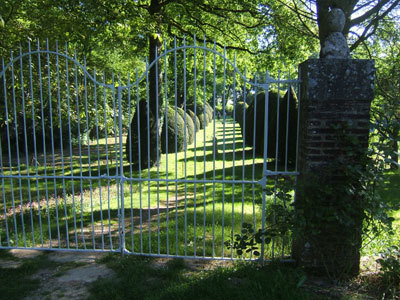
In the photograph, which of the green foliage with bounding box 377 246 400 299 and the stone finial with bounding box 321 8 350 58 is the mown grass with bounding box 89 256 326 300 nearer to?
the green foliage with bounding box 377 246 400 299

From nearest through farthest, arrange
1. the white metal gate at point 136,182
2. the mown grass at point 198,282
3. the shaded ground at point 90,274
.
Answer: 1. the mown grass at point 198,282
2. the shaded ground at point 90,274
3. the white metal gate at point 136,182

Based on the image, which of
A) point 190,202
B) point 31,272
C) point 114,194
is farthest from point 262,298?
point 114,194

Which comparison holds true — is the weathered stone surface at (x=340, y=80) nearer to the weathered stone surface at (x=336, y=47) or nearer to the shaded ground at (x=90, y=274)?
the weathered stone surface at (x=336, y=47)

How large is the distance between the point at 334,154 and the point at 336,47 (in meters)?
1.14

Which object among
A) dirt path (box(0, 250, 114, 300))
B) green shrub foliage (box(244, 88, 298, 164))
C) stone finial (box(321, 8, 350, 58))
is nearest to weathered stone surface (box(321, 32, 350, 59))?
stone finial (box(321, 8, 350, 58))

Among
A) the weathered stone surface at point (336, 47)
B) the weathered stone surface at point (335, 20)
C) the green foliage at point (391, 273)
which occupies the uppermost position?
the weathered stone surface at point (335, 20)

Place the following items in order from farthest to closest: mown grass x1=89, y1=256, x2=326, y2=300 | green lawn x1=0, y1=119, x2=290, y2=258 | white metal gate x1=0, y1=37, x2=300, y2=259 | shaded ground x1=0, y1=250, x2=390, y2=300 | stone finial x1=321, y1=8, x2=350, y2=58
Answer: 1. green lawn x1=0, y1=119, x2=290, y2=258
2. white metal gate x1=0, y1=37, x2=300, y2=259
3. stone finial x1=321, y1=8, x2=350, y2=58
4. shaded ground x1=0, y1=250, x2=390, y2=300
5. mown grass x1=89, y1=256, x2=326, y2=300

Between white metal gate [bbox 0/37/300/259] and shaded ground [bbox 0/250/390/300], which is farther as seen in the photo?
white metal gate [bbox 0/37/300/259]

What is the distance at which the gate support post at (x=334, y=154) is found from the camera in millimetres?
3432

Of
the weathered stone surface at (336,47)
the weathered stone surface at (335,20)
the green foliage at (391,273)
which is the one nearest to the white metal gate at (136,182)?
the weathered stone surface at (336,47)

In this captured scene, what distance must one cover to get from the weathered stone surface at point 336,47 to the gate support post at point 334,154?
0.13 metres

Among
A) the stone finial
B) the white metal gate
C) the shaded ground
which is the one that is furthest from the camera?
the white metal gate

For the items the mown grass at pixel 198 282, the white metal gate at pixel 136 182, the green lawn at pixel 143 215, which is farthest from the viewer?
the green lawn at pixel 143 215

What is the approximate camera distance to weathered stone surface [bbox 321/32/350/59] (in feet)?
11.7
